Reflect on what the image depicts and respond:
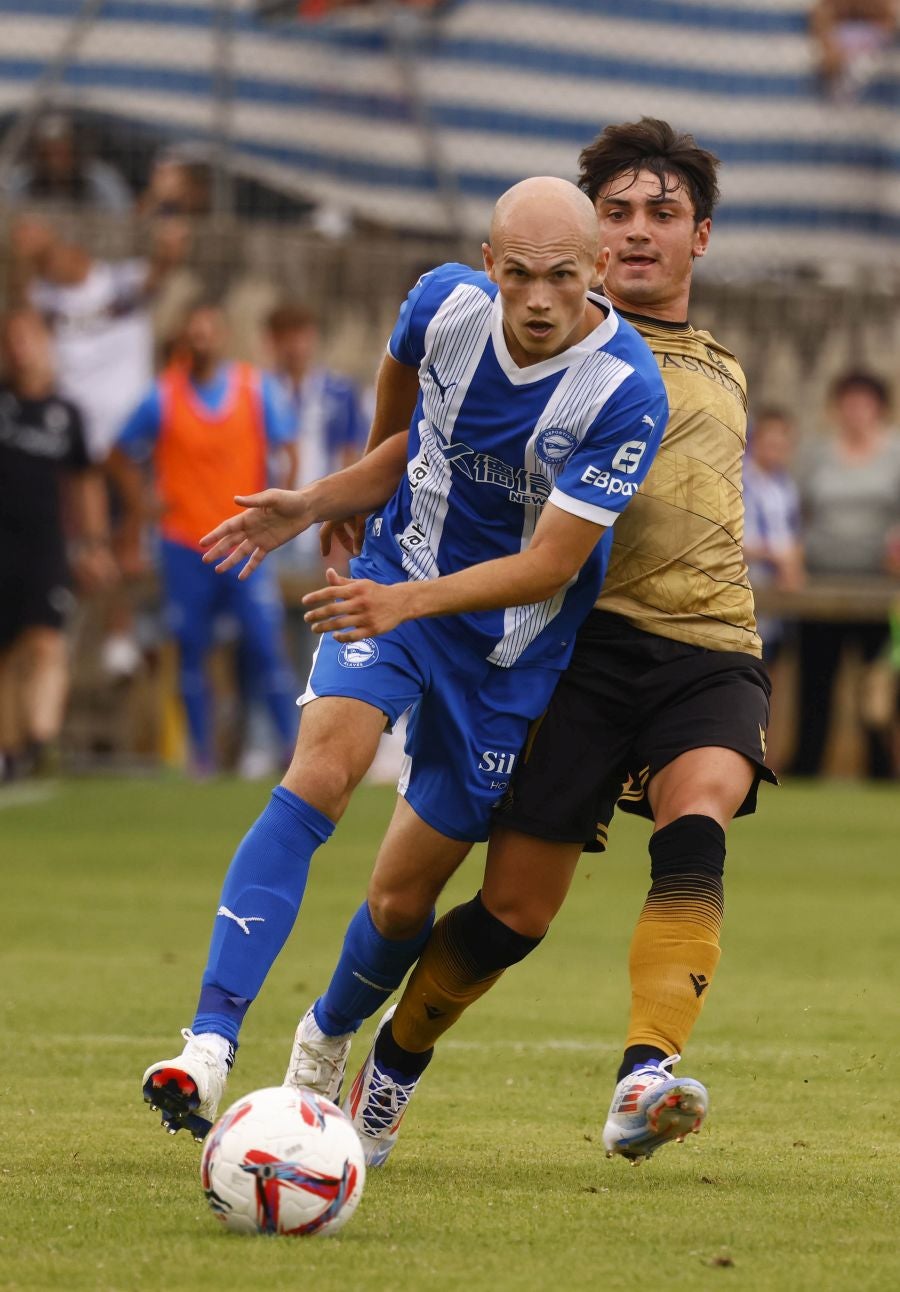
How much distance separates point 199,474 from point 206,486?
8 centimetres

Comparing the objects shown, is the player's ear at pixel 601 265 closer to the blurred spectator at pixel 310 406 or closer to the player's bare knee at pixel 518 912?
the player's bare knee at pixel 518 912

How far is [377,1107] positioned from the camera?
5.12m

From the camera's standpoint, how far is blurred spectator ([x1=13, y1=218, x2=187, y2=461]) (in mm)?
15320

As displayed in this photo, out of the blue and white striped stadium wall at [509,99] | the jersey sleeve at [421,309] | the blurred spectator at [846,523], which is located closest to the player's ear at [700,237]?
the jersey sleeve at [421,309]

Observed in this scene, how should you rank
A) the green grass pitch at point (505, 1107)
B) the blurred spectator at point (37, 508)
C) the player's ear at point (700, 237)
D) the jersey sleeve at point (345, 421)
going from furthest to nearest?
the jersey sleeve at point (345, 421), the blurred spectator at point (37, 508), the player's ear at point (700, 237), the green grass pitch at point (505, 1107)

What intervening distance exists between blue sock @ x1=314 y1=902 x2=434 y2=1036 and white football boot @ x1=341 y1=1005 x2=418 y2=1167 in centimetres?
12

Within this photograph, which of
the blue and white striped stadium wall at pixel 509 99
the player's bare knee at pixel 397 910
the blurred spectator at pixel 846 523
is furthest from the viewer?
the blurred spectator at pixel 846 523

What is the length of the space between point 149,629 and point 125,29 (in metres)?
3.80

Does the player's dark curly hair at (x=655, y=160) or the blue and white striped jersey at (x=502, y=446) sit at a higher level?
the player's dark curly hair at (x=655, y=160)

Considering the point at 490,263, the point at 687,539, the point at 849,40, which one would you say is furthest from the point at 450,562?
the point at 849,40

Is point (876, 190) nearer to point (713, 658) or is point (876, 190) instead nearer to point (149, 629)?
point (149, 629)

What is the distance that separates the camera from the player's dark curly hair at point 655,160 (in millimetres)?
5312

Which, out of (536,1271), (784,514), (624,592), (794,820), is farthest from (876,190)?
(536,1271)

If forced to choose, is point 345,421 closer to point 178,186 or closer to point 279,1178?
point 178,186
